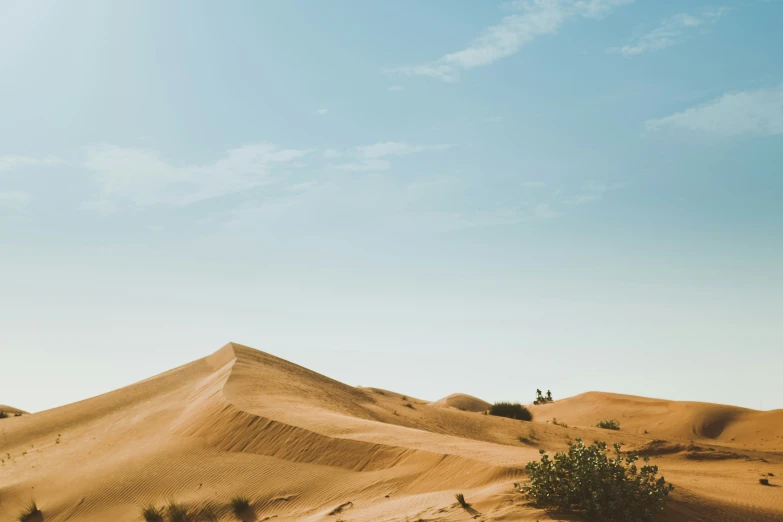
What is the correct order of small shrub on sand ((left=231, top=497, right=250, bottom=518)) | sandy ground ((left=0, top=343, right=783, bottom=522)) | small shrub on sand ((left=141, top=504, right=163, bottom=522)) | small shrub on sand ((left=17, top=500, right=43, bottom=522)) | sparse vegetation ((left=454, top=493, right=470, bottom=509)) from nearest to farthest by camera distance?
sparse vegetation ((left=454, top=493, right=470, bottom=509)), sandy ground ((left=0, top=343, right=783, bottom=522)), small shrub on sand ((left=231, top=497, right=250, bottom=518)), small shrub on sand ((left=141, top=504, right=163, bottom=522)), small shrub on sand ((left=17, top=500, right=43, bottom=522))

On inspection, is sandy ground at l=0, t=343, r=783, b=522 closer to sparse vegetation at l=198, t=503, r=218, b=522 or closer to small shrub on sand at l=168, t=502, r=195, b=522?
sparse vegetation at l=198, t=503, r=218, b=522

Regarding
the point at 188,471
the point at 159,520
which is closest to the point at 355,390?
the point at 188,471

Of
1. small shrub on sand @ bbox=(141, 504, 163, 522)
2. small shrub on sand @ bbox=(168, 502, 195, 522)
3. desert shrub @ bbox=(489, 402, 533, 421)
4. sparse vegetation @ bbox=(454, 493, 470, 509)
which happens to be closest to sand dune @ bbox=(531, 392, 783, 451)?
desert shrub @ bbox=(489, 402, 533, 421)

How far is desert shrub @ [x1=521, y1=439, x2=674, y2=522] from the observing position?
9.85m

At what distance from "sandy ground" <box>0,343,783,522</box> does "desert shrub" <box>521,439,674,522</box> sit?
0.33m

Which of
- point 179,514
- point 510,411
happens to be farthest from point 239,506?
point 510,411

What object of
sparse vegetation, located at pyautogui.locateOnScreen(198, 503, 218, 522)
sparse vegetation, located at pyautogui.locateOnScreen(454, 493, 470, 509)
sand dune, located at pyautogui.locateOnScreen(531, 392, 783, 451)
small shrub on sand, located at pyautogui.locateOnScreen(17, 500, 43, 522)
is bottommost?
small shrub on sand, located at pyautogui.locateOnScreen(17, 500, 43, 522)

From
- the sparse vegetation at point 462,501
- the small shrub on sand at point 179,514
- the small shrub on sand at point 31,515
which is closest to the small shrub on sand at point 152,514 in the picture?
the small shrub on sand at point 179,514

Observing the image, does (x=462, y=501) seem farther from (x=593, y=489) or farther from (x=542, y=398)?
(x=542, y=398)

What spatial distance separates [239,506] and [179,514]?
1.43 meters

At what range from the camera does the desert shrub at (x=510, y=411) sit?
115 ft

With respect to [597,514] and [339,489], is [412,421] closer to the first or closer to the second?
[339,489]

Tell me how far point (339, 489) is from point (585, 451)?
224 inches

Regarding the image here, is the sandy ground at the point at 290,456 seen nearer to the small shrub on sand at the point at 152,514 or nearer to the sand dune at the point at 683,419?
the small shrub on sand at the point at 152,514
